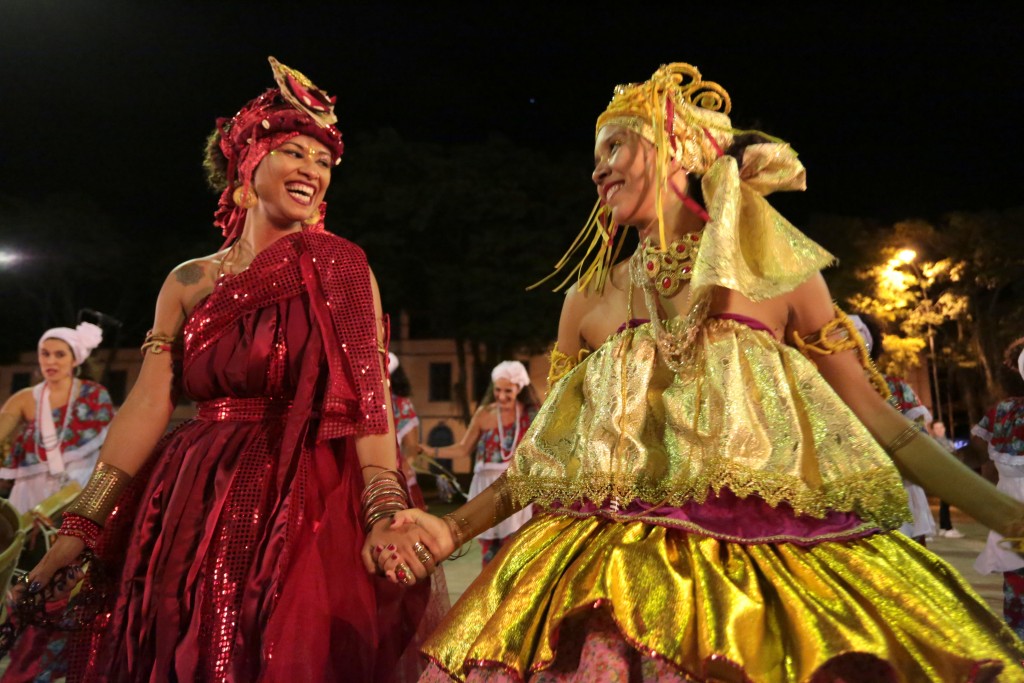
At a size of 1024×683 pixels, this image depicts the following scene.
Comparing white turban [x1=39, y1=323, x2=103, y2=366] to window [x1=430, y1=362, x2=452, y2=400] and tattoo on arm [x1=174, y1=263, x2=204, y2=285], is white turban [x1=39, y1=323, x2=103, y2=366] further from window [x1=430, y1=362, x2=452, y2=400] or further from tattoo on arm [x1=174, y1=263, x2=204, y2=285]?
window [x1=430, y1=362, x2=452, y2=400]

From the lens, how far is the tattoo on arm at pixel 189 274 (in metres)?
2.98

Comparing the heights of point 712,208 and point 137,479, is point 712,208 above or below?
above

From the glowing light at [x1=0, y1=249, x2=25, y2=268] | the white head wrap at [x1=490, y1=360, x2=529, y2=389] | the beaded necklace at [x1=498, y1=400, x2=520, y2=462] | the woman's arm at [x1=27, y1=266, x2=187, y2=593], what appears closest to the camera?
the woman's arm at [x1=27, y1=266, x2=187, y2=593]

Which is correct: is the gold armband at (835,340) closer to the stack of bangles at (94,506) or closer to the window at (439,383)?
the stack of bangles at (94,506)

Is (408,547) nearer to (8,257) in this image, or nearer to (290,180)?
(290,180)

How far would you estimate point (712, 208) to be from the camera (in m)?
2.19

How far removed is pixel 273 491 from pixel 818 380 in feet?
5.13

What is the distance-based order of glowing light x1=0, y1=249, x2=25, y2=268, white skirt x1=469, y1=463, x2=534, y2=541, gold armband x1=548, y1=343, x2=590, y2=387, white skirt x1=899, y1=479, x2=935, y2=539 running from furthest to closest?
glowing light x1=0, y1=249, x2=25, y2=268 < white skirt x1=469, y1=463, x2=534, y2=541 < white skirt x1=899, y1=479, x2=935, y2=539 < gold armband x1=548, y1=343, x2=590, y2=387

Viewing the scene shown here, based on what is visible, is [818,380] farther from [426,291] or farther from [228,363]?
[426,291]

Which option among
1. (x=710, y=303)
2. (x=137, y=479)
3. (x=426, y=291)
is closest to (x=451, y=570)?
(x=137, y=479)

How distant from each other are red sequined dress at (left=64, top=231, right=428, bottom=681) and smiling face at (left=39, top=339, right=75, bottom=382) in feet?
18.4

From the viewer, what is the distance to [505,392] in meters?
9.73

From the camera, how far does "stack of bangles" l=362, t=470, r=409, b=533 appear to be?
242 cm

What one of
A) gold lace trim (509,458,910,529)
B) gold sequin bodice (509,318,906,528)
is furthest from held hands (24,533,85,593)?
gold lace trim (509,458,910,529)
